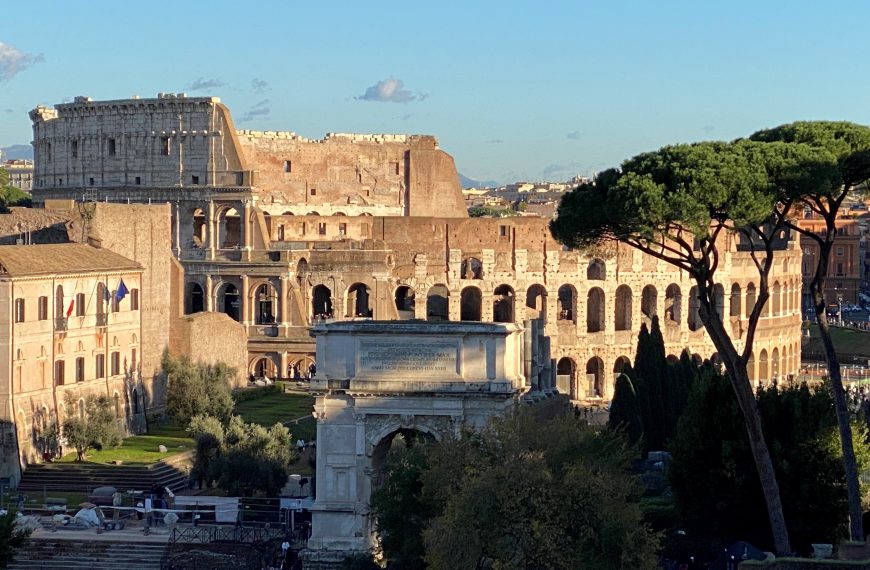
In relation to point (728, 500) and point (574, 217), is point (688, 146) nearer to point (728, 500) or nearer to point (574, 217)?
point (574, 217)

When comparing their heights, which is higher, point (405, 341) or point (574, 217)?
point (574, 217)

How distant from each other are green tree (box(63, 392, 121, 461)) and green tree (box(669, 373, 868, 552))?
15227 millimetres

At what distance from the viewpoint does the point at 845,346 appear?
95.7m

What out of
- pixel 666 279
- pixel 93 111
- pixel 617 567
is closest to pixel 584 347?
pixel 666 279

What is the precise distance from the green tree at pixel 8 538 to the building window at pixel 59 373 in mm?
12194

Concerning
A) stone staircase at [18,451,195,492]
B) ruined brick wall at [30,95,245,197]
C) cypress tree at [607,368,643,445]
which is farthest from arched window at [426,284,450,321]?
stone staircase at [18,451,195,492]

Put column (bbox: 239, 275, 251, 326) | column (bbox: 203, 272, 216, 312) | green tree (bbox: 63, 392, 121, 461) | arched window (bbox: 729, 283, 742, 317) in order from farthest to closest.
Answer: arched window (bbox: 729, 283, 742, 317), column (bbox: 203, 272, 216, 312), column (bbox: 239, 275, 251, 326), green tree (bbox: 63, 392, 121, 461)

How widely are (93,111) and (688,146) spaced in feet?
179

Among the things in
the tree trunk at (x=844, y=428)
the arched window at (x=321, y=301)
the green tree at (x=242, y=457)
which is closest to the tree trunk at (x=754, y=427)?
the tree trunk at (x=844, y=428)

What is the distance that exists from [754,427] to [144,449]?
724 inches

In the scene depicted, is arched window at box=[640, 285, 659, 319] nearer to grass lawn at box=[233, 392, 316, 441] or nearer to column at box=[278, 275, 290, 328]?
column at box=[278, 275, 290, 328]

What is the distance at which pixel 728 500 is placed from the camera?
35250 mm

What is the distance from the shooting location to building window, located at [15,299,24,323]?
43.0 metres

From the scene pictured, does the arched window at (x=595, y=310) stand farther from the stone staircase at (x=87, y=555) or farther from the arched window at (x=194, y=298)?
the stone staircase at (x=87, y=555)
